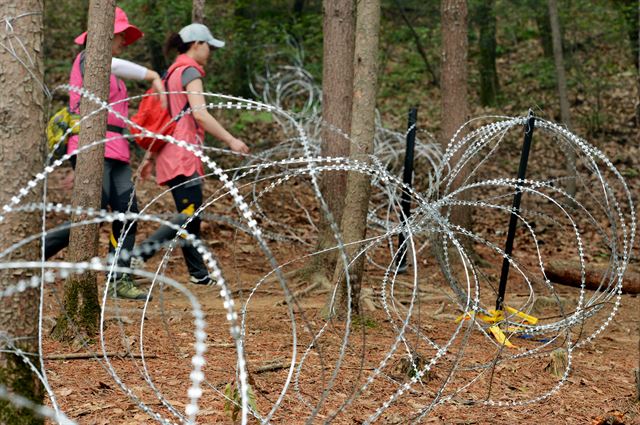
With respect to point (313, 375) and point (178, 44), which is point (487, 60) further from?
point (313, 375)

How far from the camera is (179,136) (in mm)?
5707

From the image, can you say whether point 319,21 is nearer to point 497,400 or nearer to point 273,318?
point 273,318

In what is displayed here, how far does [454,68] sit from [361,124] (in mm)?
2972

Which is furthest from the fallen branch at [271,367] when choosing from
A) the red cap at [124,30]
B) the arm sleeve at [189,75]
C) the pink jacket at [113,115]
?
the red cap at [124,30]

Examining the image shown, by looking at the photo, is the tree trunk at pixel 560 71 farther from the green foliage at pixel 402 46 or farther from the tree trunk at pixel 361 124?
the tree trunk at pixel 361 124

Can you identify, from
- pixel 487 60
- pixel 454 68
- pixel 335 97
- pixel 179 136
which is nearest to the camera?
pixel 179 136

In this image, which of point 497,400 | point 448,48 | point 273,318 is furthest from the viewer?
point 448,48

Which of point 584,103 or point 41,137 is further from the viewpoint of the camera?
point 584,103

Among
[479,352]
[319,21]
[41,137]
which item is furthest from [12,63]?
[319,21]

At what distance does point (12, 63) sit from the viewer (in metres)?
2.85

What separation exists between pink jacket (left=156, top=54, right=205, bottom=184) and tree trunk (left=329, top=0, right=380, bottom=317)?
127 cm

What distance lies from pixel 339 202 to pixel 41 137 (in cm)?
386

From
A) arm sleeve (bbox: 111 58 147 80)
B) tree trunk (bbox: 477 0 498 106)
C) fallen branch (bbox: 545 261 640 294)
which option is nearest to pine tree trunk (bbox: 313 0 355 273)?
arm sleeve (bbox: 111 58 147 80)

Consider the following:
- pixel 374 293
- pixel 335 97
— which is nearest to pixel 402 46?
pixel 335 97
